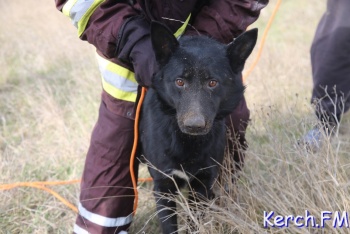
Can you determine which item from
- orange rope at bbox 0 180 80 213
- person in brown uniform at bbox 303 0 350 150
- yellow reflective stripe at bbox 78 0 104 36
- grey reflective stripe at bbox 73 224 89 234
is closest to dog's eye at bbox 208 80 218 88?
yellow reflective stripe at bbox 78 0 104 36

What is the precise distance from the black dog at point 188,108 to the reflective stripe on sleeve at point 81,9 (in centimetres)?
40

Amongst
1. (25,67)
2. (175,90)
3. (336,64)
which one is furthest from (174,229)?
(25,67)

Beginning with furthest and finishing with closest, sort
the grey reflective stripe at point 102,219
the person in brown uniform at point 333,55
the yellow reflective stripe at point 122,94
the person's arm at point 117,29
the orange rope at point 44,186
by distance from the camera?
the person in brown uniform at point 333,55, the orange rope at point 44,186, the grey reflective stripe at point 102,219, the yellow reflective stripe at point 122,94, the person's arm at point 117,29

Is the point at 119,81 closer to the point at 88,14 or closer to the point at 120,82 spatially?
the point at 120,82

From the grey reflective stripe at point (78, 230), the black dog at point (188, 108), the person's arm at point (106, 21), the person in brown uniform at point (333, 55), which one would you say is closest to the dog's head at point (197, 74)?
the black dog at point (188, 108)

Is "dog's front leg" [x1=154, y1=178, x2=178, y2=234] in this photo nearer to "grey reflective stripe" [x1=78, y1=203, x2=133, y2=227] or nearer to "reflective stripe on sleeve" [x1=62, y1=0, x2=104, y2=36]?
"grey reflective stripe" [x1=78, y1=203, x2=133, y2=227]

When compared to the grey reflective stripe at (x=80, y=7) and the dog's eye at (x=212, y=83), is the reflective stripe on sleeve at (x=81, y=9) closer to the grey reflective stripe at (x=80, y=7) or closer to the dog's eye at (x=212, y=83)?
the grey reflective stripe at (x=80, y=7)

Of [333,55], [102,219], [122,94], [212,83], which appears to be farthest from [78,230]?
[333,55]

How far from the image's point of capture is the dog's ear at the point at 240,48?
212cm

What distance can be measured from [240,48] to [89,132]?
1.91 m

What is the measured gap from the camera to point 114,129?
255 centimetres

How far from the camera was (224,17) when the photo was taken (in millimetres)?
2422

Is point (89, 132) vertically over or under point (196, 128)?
under

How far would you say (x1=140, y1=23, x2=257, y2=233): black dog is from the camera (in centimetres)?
209
